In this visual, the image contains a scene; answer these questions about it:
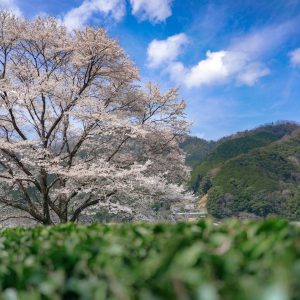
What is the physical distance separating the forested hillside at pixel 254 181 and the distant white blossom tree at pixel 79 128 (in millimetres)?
83838

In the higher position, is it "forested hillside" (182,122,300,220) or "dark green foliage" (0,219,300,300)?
"forested hillside" (182,122,300,220)

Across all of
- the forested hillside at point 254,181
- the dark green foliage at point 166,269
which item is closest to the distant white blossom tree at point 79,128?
the dark green foliage at point 166,269

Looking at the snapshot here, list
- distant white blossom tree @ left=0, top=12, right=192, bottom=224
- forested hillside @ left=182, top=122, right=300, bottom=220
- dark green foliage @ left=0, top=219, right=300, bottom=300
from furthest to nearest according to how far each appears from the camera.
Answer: forested hillside @ left=182, top=122, right=300, bottom=220, distant white blossom tree @ left=0, top=12, right=192, bottom=224, dark green foliage @ left=0, top=219, right=300, bottom=300

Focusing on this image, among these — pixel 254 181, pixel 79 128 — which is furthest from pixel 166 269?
pixel 254 181

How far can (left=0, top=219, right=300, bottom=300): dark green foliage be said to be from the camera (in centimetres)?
123

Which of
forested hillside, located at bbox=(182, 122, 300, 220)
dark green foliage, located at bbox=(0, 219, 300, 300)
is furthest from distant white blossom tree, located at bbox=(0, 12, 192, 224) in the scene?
forested hillside, located at bbox=(182, 122, 300, 220)

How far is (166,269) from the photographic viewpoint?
1536mm

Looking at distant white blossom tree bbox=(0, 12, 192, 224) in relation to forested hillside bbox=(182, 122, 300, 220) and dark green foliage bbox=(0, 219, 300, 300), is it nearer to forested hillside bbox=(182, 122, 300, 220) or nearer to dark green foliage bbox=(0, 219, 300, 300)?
dark green foliage bbox=(0, 219, 300, 300)

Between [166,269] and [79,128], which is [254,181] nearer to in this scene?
[79,128]

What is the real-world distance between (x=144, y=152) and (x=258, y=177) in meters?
112

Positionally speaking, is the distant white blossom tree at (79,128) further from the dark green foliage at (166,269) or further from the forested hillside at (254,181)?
the forested hillside at (254,181)

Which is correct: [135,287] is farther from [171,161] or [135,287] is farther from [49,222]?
[171,161]

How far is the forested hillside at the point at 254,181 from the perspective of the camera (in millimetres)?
114250

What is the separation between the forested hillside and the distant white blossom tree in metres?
83.8
